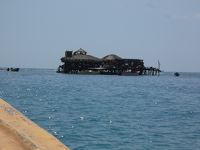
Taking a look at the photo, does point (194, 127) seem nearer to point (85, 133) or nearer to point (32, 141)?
point (85, 133)

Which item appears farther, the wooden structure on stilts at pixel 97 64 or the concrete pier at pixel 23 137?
the wooden structure on stilts at pixel 97 64

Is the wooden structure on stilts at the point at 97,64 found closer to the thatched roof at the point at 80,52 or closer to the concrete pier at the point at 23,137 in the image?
the thatched roof at the point at 80,52

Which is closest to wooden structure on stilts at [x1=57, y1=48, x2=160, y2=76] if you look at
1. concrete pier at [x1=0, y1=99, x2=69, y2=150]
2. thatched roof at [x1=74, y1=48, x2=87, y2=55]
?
thatched roof at [x1=74, y1=48, x2=87, y2=55]

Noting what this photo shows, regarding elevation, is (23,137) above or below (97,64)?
below

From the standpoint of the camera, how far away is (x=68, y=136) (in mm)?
14023

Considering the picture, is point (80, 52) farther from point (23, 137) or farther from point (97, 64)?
point (23, 137)

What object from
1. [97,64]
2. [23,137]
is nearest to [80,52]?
[97,64]

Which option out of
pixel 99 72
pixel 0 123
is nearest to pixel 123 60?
pixel 99 72

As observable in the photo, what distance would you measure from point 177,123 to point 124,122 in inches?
96.8

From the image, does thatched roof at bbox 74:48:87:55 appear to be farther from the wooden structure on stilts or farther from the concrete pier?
the concrete pier

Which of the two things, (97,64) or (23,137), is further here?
(97,64)

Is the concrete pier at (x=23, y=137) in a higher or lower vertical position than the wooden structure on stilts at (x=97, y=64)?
lower

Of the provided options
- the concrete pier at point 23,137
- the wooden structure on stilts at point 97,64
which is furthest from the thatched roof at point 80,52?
the concrete pier at point 23,137

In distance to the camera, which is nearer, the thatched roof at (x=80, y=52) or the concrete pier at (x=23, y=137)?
the concrete pier at (x=23, y=137)
